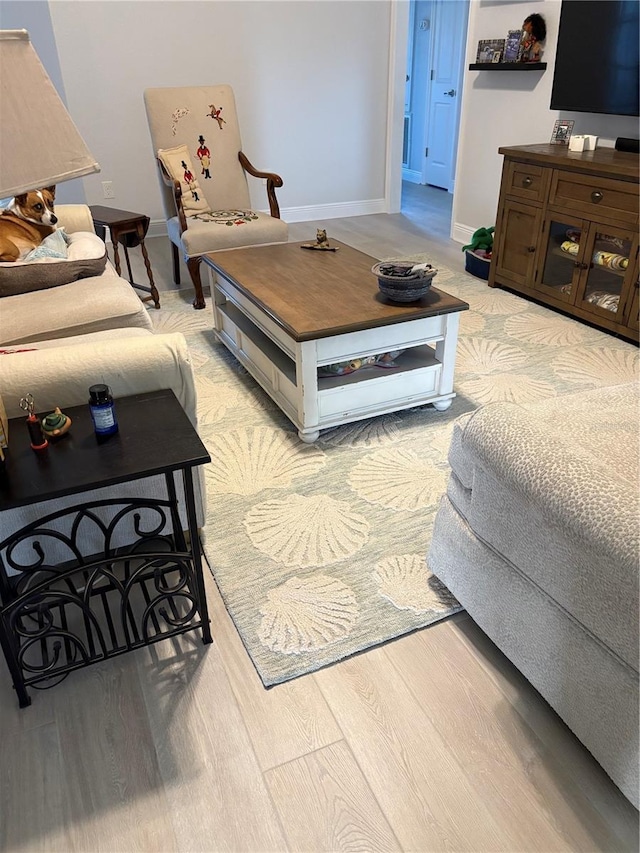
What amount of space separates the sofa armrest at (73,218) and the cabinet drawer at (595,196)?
2.35 meters

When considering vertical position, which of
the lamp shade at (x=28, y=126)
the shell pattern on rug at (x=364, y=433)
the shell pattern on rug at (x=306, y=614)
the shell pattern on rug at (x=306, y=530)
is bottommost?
the shell pattern on rug at (x=306, y=614)

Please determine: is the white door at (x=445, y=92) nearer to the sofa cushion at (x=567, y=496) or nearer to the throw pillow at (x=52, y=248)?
the throw pillow at (x=52, y=248)

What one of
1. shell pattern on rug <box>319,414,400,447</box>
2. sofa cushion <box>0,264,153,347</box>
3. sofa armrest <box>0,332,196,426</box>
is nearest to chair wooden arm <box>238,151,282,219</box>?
sofa cushion <box>0,264,153,347</box>

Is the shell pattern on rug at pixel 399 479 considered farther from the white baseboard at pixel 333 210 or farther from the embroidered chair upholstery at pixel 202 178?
the white baseboard at pixel 333 210

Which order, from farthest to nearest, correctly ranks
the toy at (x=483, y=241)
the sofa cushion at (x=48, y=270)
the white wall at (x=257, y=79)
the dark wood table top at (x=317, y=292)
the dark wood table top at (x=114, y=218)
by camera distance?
1. the white wall at (x=257, y=79)
2. the toy at (x=483, y=241)
3. the dark wood table top at (x=114, y=218)
4. the sofa cushion at (x=48, y=270)
5. the dark wood table top at (x=317, y=292)

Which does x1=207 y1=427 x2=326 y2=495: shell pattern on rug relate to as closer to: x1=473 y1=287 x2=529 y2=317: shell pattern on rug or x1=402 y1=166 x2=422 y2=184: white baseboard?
x1=473 y1=287 x2=529 y2=317: shell pattern on rug

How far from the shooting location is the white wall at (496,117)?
354 centimetres

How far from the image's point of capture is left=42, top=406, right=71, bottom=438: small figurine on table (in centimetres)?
134

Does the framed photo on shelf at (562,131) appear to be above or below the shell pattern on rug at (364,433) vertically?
above

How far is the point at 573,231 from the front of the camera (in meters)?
3.22

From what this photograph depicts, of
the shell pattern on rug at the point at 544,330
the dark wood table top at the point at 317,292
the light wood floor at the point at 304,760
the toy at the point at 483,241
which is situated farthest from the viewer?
the toy at the point at 483,241

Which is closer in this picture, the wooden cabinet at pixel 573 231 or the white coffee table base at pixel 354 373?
the white coffee table base at pixel 354 373

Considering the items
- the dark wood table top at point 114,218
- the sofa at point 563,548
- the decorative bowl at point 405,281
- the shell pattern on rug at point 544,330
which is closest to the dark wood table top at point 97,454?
the sofa at point 563,548

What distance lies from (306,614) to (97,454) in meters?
0.67
